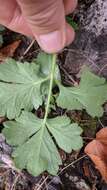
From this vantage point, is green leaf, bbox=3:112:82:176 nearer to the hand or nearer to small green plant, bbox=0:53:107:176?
small green plant, bbox=0:53:107:176

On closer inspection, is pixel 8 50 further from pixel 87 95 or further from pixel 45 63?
pixel 87 95

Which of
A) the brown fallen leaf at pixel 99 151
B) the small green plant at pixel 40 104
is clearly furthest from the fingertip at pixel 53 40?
the brown fallen leaf at pixel 99 151

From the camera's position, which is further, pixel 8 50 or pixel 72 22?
pixel 8 50

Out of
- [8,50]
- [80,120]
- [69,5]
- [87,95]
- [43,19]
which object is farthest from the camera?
[8,50]

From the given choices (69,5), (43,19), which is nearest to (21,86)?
(69,5)

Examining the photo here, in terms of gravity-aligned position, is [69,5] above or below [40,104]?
above

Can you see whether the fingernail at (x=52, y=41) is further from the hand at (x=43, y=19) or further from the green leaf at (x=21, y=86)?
the green leaf at (x=21, y=86)

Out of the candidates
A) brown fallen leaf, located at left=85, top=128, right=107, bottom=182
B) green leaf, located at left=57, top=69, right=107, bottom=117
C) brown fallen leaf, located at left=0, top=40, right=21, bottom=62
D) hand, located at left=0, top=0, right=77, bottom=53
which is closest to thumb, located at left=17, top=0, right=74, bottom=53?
hand, located at left=0, top=0, right=77, bottom=53
